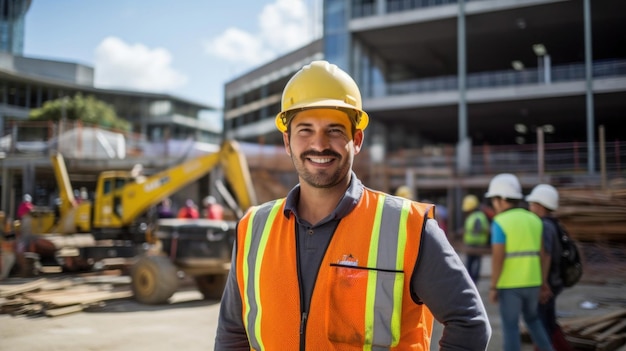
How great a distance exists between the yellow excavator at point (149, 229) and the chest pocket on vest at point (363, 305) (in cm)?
731

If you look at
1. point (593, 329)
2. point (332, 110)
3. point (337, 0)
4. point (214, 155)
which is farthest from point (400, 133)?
point (332, 110)

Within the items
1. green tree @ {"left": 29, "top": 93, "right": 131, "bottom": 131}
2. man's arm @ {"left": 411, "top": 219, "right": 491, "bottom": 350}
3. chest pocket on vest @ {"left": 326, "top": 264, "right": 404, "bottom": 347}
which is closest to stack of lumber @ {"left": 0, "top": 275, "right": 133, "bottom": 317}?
chest pocket on vest @ {"left": 326, "top": 264, "right": 404, "bottom": 347}

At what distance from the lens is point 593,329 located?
19.9ft

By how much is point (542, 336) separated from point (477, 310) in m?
3.51

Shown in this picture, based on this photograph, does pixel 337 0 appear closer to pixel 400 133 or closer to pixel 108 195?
pixel 400 133

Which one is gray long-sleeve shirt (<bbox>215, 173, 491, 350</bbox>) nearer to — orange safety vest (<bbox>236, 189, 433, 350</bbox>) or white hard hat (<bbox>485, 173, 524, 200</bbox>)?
orange safety vest (<bbox>236, 189, 433, 350</bbox>)

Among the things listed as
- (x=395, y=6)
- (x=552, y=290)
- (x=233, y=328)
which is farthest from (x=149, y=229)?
(x=395, y=6)

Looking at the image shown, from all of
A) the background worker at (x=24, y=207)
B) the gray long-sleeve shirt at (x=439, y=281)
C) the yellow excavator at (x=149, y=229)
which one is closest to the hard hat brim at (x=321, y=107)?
the gray long-sleeve shirt at (x=439, y=281)

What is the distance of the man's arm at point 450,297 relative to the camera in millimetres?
1692

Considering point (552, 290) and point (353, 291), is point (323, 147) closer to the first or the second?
point (353, 291)

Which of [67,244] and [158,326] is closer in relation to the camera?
[158,326]

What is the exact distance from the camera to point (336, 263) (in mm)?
1814

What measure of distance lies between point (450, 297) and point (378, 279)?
0.24 m

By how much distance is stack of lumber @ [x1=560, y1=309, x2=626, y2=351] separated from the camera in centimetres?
562
